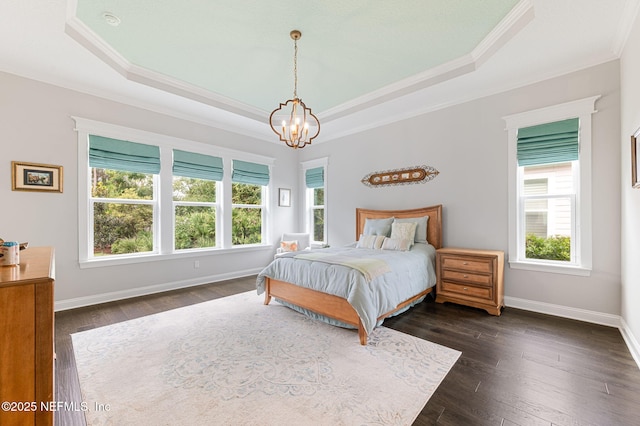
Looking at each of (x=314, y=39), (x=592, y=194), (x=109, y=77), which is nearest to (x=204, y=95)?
(x=109, y=77)

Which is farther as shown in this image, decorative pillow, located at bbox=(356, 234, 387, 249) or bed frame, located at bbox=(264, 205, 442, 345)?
decorative pillow, located at bbox=(356, 234, 387, 249)

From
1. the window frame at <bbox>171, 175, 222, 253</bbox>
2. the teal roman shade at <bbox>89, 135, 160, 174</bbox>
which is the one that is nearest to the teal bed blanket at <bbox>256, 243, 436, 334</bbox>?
the window frame at <bbox>171, 175, 222, 253</bbox>

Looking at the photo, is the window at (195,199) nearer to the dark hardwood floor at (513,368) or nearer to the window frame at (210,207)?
the window frame at (210,207)

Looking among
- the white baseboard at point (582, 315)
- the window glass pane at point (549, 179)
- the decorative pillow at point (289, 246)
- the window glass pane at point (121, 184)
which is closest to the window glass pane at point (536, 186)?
the window glass pane at point (549, 179)

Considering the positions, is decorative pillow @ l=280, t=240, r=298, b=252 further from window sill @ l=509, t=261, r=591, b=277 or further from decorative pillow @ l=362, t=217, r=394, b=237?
window sill @ l=509, t=261, r=591, b=277

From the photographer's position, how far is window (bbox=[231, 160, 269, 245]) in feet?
17.2

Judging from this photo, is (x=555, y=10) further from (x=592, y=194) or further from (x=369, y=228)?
(x=369, y=228)

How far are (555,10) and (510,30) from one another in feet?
1.18

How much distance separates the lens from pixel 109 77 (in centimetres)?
333

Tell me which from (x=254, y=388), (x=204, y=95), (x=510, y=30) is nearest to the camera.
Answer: (x=254, y=388)

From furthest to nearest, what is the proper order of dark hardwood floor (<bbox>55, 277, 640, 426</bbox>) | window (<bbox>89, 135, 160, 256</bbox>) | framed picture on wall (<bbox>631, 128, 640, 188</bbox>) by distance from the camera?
1. window (<bbox>89, 135, 160, 256</bbox>)
2. framed picture on wall (<bbox>631, 128, 640, 188</bbox>)
3. dark hardwood floor (<bbox>55, 277, 640, 426</bbox>)

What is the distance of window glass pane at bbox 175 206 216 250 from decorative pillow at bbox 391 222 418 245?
3.21 m

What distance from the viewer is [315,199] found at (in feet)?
20.2

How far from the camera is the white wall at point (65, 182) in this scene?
3100 mm
